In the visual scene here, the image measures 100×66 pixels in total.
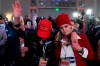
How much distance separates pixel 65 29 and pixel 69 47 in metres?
0.23

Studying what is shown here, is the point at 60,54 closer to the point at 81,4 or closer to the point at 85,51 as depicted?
the point at 85,51

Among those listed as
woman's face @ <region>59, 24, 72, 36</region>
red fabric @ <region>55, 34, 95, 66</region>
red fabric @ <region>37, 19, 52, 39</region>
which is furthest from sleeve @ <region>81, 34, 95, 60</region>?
red fabric @ <region>37, 19, 52, 39</region>

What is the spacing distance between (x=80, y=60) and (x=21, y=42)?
84 centimetres

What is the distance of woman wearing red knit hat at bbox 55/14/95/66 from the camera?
3053mm

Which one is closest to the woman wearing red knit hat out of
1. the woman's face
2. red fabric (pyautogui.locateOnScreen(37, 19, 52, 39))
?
the woman's face

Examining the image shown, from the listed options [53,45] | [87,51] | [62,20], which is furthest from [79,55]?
[62,20]

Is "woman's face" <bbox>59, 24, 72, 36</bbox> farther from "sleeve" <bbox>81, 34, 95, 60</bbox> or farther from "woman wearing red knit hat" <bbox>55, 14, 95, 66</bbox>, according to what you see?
"sleeve" <bbox>81, 34, 95, 60</bbox>

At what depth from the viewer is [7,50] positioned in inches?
158

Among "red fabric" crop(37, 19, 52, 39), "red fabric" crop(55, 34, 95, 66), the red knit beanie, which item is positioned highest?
the red knit beanie

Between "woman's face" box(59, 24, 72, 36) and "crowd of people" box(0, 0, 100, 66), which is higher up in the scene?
"woman's face" box(59, 24, 72, 36)

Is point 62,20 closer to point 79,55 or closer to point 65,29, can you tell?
point 65,29

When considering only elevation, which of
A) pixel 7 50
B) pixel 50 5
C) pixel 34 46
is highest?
pixel 34 46

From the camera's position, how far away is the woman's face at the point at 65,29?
305 cm

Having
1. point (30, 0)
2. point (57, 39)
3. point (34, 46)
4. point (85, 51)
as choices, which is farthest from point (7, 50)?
point (30, 0)
